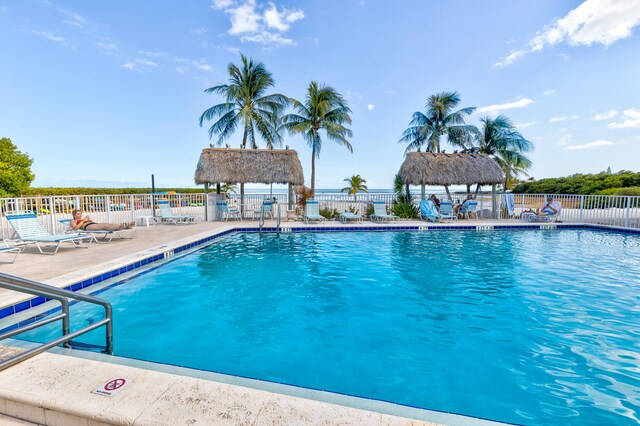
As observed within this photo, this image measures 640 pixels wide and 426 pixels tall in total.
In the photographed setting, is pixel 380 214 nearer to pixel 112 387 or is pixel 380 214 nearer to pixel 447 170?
pixel 447 170

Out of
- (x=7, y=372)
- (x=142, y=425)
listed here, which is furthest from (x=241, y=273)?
(x=142, y=425)

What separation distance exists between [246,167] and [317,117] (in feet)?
18.2

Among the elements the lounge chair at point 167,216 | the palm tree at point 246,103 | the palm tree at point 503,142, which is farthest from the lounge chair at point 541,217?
the lounge chair at point 167,216

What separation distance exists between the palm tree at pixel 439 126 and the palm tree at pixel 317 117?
13.9 ft

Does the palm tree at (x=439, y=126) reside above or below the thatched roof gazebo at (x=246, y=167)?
above

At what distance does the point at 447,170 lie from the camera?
15.7 m

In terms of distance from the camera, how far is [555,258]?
7016mm

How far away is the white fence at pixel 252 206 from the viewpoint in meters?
Result: 9.29

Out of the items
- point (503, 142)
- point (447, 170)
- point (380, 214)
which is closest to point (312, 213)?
point (380, 214)

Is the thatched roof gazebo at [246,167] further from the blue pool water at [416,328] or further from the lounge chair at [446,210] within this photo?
the blue pool water at [416,328]

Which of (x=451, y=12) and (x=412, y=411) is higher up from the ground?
(x=451, y=12)

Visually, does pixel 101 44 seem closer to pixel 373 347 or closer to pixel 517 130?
pixel 373 347

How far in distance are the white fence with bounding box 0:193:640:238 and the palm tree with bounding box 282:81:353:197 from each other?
10.4ft

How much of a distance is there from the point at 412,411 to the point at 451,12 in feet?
47.1
